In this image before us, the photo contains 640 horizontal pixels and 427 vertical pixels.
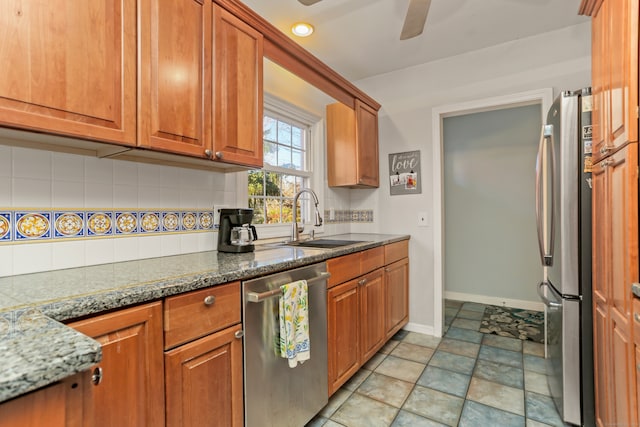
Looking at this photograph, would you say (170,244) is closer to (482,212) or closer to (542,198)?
(542,198)

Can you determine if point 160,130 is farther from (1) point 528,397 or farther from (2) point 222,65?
(1) point 528,397

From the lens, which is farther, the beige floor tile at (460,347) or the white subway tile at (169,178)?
the beige floor tile at (460,347)

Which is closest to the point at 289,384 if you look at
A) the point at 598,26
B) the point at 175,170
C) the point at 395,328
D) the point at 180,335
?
the point at 180,335

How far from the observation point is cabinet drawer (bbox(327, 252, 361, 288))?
180 centimetres

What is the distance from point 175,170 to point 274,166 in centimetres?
92

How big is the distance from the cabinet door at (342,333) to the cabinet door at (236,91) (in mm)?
911

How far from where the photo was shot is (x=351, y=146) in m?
2.80

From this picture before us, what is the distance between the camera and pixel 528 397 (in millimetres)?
1880

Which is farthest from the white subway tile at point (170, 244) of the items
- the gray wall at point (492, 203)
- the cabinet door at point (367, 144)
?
the gray wall at point (492, 203)

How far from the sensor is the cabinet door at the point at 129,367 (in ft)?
2.79

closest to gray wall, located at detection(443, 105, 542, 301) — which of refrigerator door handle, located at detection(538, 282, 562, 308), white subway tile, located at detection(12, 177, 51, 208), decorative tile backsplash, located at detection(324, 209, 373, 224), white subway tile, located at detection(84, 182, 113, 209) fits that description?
decorative tile backsplash, located at detection(324, 209, 373, 224)

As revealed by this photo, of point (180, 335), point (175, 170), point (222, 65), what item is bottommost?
point (180, 335)

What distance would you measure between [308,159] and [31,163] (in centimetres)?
198

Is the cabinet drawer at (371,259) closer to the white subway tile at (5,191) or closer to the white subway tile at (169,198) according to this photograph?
the white subway tile at (169,198)
